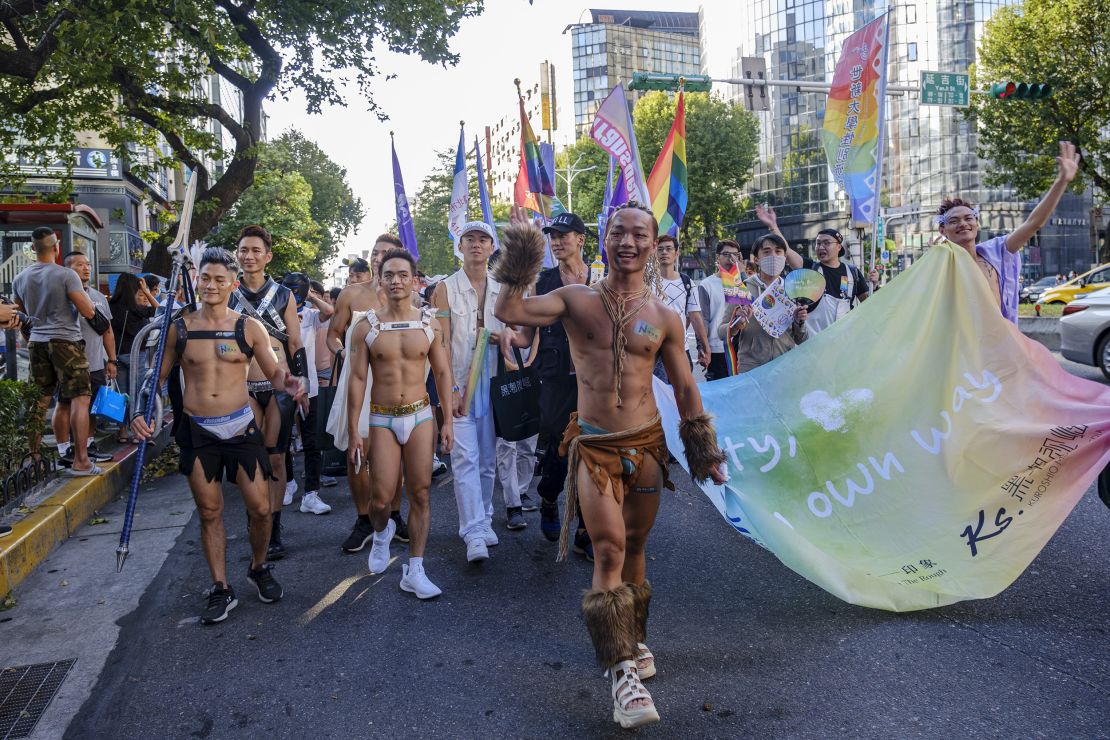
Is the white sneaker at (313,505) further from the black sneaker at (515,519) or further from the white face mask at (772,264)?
the white face mask at (772,264)

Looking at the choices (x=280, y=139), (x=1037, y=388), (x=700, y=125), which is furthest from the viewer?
(x=280, y=139)

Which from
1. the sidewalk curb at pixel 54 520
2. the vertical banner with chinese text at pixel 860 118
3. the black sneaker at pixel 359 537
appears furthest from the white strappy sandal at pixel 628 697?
the vertical banner with chinese text at pixel 860 118

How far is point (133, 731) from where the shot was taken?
322cm

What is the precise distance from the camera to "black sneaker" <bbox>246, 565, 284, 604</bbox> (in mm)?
4664

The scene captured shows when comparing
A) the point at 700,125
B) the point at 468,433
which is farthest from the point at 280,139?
the point at 468,433

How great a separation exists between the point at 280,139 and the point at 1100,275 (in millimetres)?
49603

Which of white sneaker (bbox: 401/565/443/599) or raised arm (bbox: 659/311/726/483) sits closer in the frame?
raised arm (bbox: 659/311/726/483)

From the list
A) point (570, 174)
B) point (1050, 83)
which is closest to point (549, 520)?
point (1050, 83)

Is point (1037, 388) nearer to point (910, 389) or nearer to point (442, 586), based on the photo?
point (910, 389)

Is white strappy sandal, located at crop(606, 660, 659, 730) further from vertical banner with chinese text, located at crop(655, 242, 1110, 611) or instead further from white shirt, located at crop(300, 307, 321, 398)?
white shirt, located at crop(300, 307, 321, 398)

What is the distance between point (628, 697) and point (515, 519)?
10.4 feet

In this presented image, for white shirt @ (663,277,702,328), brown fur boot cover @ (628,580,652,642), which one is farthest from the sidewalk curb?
white shirt @ (663,277,702,328)

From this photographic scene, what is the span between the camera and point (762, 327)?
263 inches

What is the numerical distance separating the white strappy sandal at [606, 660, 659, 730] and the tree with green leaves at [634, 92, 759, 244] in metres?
45.8
